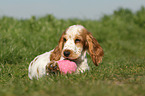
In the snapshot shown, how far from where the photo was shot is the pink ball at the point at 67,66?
427 centimetres

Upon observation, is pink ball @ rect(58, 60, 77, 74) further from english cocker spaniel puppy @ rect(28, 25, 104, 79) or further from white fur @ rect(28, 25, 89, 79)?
white fur @ rect(28, 25, 89, 79)

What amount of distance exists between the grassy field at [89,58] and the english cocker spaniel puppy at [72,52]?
284 millimetres

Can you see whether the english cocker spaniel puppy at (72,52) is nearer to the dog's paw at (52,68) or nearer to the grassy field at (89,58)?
the dog's paw at (52,68)

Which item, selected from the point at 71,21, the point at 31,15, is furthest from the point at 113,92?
the point at 71,21

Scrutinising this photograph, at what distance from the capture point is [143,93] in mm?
2611

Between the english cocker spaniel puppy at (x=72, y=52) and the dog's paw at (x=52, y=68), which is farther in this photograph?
the english cocker spaniel puppy at (x=72, y=52)

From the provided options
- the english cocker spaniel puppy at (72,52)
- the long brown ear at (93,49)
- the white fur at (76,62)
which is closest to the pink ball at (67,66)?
the english cocker spaniel puppy at (72,52)

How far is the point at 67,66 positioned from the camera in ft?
14.1

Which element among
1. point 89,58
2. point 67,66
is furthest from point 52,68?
point 89,58

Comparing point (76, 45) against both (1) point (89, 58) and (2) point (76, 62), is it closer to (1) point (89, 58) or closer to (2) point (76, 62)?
(2) point (76, 62)

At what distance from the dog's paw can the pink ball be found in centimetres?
9

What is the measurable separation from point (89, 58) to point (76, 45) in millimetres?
3757

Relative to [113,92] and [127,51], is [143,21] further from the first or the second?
[113,92]

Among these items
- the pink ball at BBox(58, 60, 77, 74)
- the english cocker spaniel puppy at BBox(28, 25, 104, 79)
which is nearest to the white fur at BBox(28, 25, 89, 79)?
the english cocker spaniel puppy at BBox(28, 25, 104, 79)
